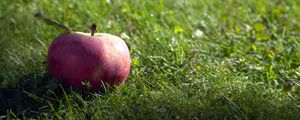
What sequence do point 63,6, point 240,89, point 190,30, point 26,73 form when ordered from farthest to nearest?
point 63,6, point 190,30, point 26,73, point 240,89

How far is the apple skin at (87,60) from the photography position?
288cm

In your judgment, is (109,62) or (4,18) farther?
(4,18)

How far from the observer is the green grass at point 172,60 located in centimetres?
280

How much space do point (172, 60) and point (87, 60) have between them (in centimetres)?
74

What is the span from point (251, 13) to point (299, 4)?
0.53 meters

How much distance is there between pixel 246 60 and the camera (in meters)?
3.53

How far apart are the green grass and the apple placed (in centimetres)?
7

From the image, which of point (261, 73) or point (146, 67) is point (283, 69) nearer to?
point (261, 73)

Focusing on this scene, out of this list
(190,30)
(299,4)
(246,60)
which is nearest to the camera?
(246,60)

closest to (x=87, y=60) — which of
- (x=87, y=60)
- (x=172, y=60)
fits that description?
(x=87, y=60)

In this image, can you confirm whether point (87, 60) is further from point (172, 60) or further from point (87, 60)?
point (172, 60)

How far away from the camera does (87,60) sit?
9.43 feet

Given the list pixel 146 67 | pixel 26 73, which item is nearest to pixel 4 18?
pixel 26 73

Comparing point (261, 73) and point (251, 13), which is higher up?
point (251, 13)
